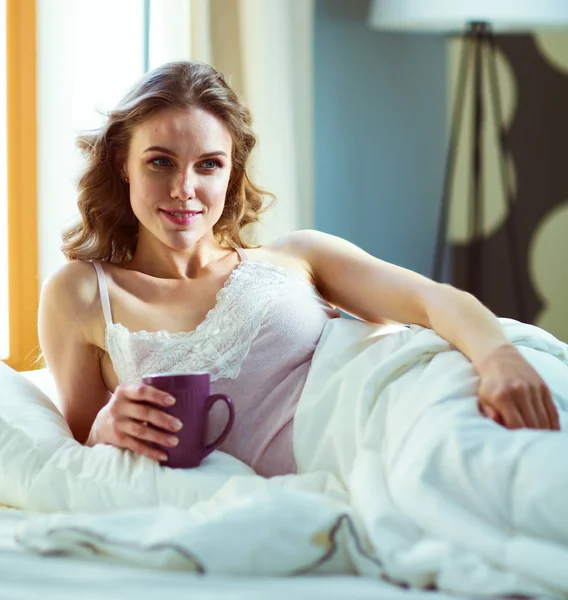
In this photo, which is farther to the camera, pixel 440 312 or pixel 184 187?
pixel 184 187

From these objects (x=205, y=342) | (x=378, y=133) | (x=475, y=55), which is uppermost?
(x=475, y=55)

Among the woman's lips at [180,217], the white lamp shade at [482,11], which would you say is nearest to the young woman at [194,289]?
the woman's lips at [180,217]

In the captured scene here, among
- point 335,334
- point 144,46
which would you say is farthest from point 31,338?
point 335,334

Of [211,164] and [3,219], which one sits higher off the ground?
[211,164]

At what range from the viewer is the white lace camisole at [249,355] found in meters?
1.23

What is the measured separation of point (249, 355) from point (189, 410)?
1.00ft

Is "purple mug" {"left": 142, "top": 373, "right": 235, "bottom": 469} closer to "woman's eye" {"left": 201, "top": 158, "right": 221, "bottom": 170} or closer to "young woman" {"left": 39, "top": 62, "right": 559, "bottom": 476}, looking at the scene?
"young woman" {"left": 39, "top": 62, "right": 559, "bottom": 476}

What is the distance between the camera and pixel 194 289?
1.43 meters

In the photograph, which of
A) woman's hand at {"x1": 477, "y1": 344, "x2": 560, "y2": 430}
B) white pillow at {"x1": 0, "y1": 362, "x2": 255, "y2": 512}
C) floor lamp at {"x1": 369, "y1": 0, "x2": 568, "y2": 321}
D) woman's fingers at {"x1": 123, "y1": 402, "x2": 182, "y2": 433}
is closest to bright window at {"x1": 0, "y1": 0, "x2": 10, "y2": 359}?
floor lamp at {"x1": 369, "y1": 0, "x2": 568, "y2": 321}

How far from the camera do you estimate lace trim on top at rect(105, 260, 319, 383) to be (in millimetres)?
1288

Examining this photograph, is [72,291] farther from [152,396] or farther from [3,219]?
[3,219]

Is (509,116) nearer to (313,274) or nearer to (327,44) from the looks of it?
(327,44)

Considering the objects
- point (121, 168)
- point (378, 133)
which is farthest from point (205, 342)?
point (378, 133)

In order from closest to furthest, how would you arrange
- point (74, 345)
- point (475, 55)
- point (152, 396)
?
point (152, 396) < point (74, 345) < point (475, 55)
